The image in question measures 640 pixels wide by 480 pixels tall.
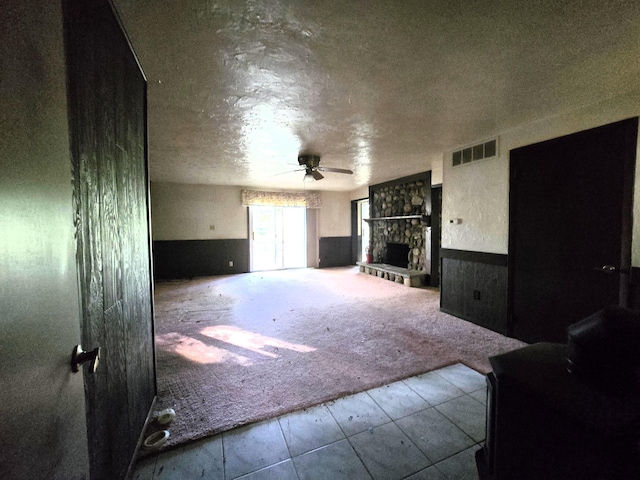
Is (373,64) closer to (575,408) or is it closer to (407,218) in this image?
(575,408)

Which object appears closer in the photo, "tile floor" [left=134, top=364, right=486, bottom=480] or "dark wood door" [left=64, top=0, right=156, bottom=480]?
"dark wood door" [left=64, top=0, right=156, bottom=480]

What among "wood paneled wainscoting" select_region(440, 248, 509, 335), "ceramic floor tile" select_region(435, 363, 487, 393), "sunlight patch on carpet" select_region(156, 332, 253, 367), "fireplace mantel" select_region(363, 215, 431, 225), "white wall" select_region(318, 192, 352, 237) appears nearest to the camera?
"ceramic floor tile" select_region(435, 363, 487, 393)

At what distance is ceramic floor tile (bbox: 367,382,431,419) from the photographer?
1.62m

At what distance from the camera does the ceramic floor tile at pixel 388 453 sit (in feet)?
4.04

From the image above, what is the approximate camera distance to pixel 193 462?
1.29m

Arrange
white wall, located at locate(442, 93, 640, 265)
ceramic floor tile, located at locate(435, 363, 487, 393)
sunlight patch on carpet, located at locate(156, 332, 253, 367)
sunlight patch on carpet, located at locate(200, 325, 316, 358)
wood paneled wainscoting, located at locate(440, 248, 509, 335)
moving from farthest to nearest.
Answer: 1. wood paneled wainscoting, located at locate(440, 248, 509, 335)
2. sunlight patch on carpet, located at locate(200, 325, 316, 358)
3. sunlight patch on carpet, located at locate(156, 332, 253, 367)
4. white wall, located at locate(442, 93, 640, 265)
5. ceramic floor tile, located at locate(435, 363, 487, 393)

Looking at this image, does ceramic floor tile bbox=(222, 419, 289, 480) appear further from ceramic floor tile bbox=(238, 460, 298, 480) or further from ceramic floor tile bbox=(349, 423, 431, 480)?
ceramic floor tile bbox=(349, 423, 431, 480)

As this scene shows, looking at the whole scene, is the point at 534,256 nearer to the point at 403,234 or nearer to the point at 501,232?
the point at 501,232

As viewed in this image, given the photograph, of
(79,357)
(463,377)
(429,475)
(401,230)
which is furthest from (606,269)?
(401,230)

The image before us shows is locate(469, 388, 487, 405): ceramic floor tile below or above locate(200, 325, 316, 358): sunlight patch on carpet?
below

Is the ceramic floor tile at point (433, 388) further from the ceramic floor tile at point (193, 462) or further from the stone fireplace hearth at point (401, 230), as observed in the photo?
the stone fireplace hearth at point (401, 230)

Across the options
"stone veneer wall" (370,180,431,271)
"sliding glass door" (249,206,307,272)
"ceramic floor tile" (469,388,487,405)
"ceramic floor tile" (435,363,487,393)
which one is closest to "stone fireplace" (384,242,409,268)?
"stone veneer wall" (370,180,431,271)

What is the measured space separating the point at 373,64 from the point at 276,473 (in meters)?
2.24

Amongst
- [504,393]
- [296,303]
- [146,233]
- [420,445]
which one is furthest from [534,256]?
[146,233]
